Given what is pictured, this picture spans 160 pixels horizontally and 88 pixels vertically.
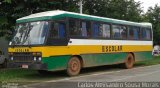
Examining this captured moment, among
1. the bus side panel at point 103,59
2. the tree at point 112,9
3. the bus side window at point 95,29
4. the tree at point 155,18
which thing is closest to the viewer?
the bus side panel at point 103,59

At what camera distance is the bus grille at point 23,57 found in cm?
1679

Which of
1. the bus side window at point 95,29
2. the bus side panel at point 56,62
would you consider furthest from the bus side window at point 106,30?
the bus side panel at point 56,62

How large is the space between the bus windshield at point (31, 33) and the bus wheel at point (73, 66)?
207 cm

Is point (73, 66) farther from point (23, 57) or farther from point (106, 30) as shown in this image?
point (106, 30)

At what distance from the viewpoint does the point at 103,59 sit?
20.7 meters

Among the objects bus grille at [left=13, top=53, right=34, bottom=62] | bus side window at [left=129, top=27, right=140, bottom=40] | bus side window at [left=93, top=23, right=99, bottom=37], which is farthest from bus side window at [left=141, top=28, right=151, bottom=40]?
bus grille at [left=13, top=53, right=34, bottom=62]

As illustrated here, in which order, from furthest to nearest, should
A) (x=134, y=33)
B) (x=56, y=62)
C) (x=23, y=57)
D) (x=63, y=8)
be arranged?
(x=134, y=33) < (x=63, y=8) < (x=23, y=57) < (x=56, y=62)

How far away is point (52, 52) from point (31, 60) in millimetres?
977

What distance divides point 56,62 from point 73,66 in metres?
1.47

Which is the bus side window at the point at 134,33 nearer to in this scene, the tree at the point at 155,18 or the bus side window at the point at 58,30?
the bus side window at the point at 58,30

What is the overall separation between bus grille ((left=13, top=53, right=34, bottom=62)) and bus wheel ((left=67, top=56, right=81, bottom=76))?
200 cm

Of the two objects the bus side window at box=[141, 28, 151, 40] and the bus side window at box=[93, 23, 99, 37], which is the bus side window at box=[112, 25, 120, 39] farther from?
→ the bus side window at box=[141, 28, 151, 40]

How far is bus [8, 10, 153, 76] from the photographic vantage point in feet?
54.7

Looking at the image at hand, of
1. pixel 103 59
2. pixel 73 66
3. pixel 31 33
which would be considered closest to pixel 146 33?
pixel 103 59
